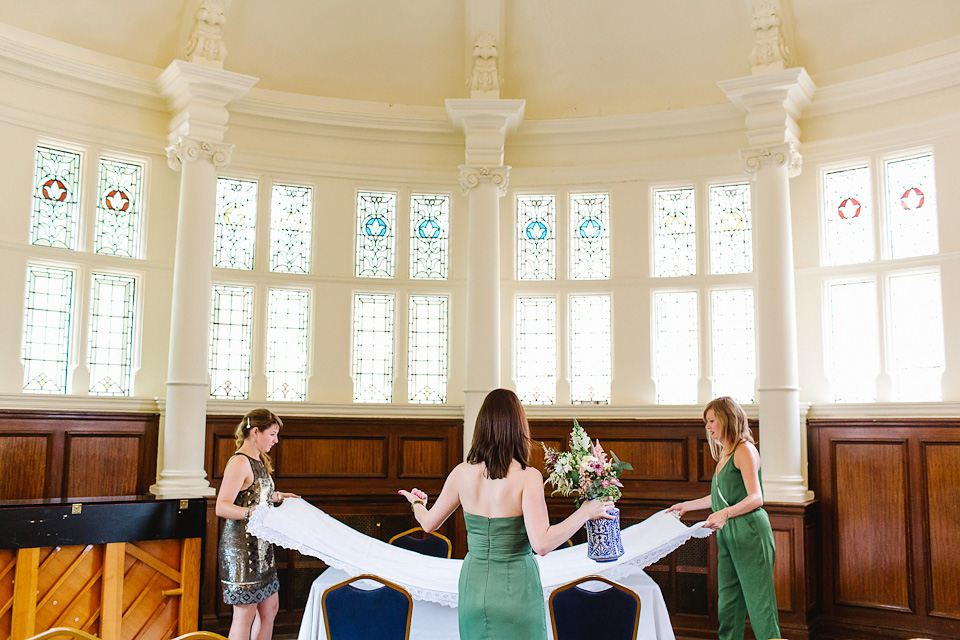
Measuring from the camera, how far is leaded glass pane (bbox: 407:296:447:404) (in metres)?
8.07

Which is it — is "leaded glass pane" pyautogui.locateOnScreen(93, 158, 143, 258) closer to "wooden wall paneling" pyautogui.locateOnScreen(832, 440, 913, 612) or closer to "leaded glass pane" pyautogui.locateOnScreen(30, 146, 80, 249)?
"leaded glass pane" pyautogui.locateOnScreen(30, 146, 80, 249)

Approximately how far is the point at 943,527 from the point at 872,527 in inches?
19.5

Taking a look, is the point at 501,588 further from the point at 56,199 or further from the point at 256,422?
the point at 56,199

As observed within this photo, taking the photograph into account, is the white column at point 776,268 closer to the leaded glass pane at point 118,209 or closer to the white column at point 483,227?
the white column at point 483,227

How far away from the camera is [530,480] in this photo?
3.33 metres

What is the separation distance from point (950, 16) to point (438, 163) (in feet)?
14.3

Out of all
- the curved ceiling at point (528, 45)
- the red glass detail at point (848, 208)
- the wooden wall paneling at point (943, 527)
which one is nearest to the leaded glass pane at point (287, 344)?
the curved ceiling at point (528, 45)

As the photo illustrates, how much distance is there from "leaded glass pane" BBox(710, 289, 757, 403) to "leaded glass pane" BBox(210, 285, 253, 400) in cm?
410

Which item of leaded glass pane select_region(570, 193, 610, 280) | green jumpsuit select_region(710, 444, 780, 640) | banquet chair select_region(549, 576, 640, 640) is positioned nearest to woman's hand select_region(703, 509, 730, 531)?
green jumpsuit select_region(710, 444, 780, 640)

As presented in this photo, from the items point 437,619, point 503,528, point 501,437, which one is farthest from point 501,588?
point 437,619

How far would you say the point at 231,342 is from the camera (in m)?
7.74

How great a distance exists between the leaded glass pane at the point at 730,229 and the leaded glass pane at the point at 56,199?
5.42 meters

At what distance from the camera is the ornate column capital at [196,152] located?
7.14m

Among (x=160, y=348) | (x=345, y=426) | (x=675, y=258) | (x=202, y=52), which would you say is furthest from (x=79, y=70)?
(x=675, y=258)
